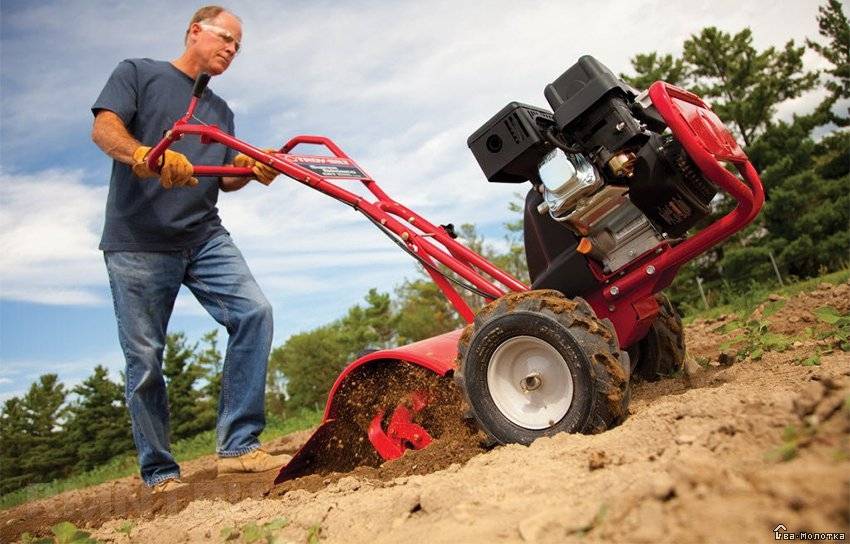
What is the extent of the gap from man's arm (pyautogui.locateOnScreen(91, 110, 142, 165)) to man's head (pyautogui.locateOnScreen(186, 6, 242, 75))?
73 cm

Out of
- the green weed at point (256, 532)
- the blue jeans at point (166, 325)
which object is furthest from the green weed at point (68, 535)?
the blue jeans at point (166, 325)

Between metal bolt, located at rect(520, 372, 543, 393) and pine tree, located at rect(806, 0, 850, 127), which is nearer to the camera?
metal bolt, located at rect(520, 372, 543, 393)

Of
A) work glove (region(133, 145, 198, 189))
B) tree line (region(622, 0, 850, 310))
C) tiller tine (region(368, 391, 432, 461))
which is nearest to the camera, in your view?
tiller tine (region(368, 391, 432, 461))

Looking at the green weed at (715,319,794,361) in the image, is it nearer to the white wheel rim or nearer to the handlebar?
the white wheel rim

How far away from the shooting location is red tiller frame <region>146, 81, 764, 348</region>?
255 centimetres

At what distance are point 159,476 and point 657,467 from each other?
294cm

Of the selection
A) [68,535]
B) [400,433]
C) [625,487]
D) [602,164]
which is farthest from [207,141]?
[625,487]

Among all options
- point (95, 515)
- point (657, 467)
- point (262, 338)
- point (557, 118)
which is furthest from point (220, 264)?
point (657, 467)

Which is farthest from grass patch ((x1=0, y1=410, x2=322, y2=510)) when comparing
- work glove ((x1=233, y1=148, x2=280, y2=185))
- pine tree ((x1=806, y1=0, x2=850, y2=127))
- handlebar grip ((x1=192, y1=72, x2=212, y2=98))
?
pine tree ((x1=806, y1=0, x2=850, y2=127))

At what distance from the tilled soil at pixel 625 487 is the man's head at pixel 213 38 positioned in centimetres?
257

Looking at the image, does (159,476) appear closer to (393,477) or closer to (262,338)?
(262,338)

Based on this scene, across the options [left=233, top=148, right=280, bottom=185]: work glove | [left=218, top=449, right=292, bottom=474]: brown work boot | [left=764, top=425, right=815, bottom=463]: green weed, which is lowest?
[left=764, top=425, right=815, bottom=463]: green weed

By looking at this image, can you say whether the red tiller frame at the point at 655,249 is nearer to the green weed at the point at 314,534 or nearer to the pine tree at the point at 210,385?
the green weed at the point at 314,534

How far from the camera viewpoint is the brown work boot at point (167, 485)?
3.51m
